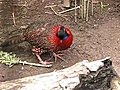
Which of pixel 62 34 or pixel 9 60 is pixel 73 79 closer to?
pixel 62 34

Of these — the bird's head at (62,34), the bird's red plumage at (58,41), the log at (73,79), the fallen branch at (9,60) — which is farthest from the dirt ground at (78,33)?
the log at (73,79)

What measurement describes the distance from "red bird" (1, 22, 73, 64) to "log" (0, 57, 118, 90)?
1112 mm

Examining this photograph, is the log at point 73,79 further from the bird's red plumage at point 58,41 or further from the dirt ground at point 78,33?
the bird's red plumage at point 58,41

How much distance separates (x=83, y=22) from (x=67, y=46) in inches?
44.2

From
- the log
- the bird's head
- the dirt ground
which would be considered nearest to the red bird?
the bird's head

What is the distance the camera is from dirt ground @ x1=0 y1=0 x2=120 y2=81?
4.38 metres

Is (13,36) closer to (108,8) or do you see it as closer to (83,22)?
(83,22)

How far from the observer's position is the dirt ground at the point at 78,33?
438 cm

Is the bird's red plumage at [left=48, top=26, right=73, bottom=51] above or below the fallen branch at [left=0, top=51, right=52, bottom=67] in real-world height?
above

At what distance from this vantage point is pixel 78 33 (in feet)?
17.0

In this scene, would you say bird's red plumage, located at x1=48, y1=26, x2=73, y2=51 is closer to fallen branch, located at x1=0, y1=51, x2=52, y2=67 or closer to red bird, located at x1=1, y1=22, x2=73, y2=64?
red bird, located at x1=1, y1=22, x2=73, y2=64

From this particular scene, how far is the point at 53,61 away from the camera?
15.0 feet

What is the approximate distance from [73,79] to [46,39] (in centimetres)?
135

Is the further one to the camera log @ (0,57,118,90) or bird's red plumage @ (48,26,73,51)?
bird's red plumage @ (48,26,73,51)
